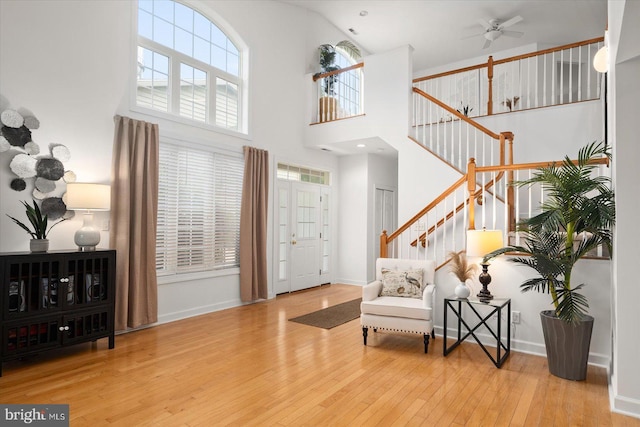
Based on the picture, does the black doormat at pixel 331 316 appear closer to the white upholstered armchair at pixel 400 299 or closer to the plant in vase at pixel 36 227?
the white upholstered armchair at pixel 400 299

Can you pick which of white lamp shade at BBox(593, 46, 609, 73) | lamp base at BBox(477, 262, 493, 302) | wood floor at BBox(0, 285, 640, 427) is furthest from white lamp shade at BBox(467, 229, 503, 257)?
white lamp shade at BBox(593, 46, 609, 73)

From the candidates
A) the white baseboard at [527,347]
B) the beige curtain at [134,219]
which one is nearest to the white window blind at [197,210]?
the beige curtain at [134,219]

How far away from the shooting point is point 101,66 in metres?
4.32

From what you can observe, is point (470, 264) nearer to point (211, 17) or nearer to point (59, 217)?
point (59, 217)

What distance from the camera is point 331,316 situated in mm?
5270

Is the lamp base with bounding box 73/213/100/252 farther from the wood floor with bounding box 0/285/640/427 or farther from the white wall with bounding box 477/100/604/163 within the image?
the white wall with bounding box 477/100/604/163

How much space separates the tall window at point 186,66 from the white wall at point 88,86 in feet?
0.72

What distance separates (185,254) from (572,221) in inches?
177

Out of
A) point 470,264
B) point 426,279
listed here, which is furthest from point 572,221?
point 426,279

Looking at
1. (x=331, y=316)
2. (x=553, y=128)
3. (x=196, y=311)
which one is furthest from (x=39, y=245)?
(x=553, y=128)

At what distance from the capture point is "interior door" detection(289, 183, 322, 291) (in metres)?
7.05

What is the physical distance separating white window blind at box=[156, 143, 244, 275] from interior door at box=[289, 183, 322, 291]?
1.39 metres

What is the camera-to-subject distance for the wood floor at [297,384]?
2.54 meters

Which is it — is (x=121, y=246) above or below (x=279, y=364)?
above
